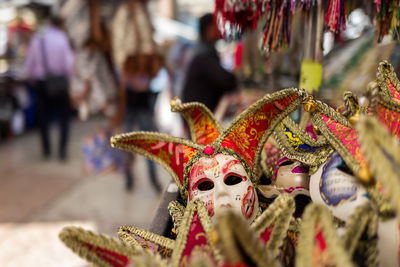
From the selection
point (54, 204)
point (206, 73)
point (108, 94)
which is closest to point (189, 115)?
point (206, 73)

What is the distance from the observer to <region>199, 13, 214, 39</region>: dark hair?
2516mm

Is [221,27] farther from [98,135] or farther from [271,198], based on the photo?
[98,135]

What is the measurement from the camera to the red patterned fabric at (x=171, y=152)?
895mm

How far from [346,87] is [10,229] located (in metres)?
2.56

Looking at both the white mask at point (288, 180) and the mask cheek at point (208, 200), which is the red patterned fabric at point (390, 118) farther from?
the mask cheek at point (208, 200)

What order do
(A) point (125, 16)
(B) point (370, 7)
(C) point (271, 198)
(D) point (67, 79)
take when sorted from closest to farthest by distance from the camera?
(C) point (271, 198) < (B) point (370, 7) < (A) point (125, 16) < (D) point (67, 79)

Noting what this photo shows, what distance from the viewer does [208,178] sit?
81cm

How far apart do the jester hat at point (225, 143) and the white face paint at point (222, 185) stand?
0.03 meters

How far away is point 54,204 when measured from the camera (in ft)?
9.85

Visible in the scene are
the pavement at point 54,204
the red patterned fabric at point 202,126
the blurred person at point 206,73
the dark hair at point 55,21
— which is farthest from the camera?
the dark hair at point 55,21

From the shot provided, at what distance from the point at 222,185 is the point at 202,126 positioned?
0.27 metres

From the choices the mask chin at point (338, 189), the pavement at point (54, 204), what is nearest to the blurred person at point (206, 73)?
the pavement at point (54, 204)

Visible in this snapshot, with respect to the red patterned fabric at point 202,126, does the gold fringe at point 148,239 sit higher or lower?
lower

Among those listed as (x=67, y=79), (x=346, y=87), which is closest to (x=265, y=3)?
(x=346, y=87)
